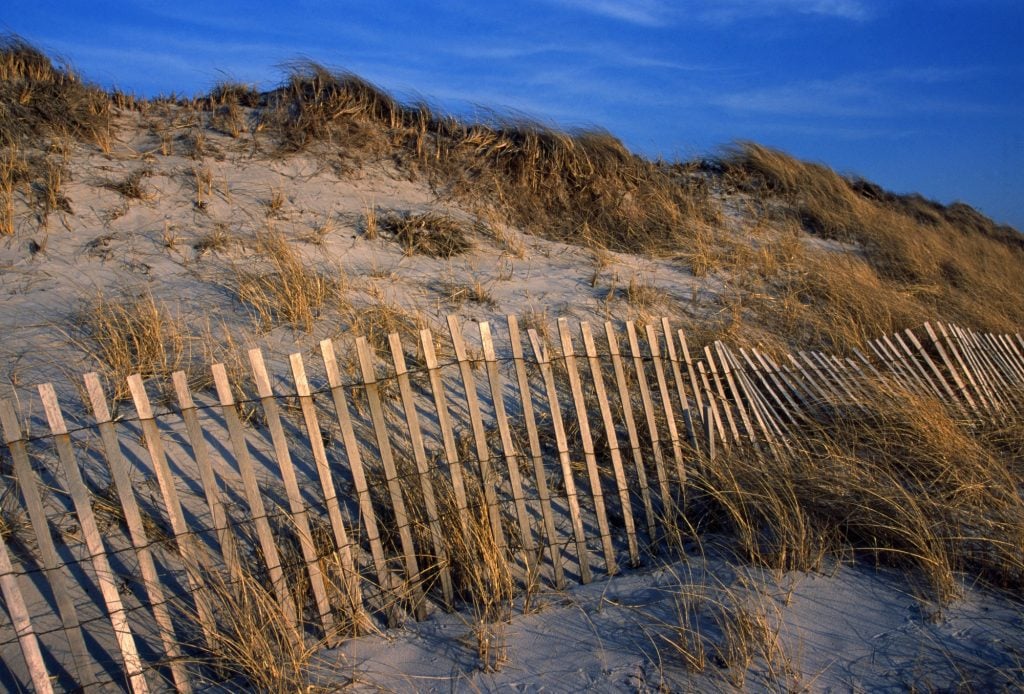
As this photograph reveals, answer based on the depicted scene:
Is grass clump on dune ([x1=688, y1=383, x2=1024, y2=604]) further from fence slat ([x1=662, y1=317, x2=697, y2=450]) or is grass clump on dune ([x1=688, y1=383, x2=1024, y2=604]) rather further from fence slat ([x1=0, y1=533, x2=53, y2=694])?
fence slat ([x1=0, y1=533, x2=53, y2=694])

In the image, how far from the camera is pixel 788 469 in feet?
15.3

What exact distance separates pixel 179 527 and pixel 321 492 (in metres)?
0.95

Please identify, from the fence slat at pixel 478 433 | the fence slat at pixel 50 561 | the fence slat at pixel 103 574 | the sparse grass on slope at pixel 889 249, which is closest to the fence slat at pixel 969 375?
the sparse grass on slope at pixel 889 249

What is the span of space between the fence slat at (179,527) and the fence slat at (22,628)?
1.87ft

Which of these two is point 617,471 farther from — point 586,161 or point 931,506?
point 586,161

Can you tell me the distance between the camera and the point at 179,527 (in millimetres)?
3330

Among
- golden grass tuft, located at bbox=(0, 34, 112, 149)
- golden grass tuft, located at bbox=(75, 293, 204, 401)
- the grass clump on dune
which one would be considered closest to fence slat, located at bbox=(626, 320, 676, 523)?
the grass clump on dune

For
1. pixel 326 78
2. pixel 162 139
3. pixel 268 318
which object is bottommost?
pixel 268 318

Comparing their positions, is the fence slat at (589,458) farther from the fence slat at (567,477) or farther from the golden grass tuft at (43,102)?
the golden grass tuft at (43,102)

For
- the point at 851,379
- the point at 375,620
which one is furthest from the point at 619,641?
the point at 851,379

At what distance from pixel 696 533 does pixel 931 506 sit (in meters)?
1.22

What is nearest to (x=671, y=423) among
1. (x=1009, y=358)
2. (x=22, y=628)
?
(x=22, y=628)

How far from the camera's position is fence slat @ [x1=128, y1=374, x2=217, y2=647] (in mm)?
3252

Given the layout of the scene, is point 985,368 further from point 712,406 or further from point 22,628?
point 22,628
